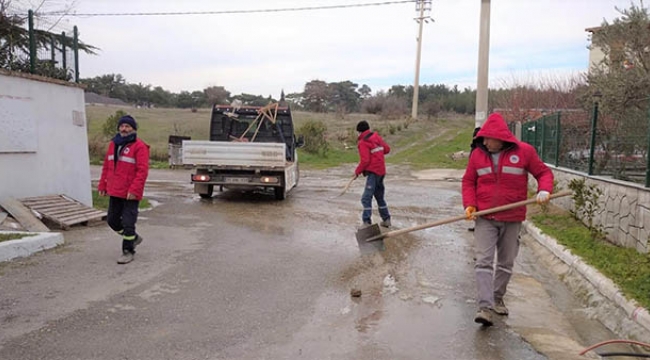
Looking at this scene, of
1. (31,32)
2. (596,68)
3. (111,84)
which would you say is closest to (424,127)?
(596,68)

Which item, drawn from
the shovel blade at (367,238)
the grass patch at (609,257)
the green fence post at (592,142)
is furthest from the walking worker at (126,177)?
the green fence post at (592,142)

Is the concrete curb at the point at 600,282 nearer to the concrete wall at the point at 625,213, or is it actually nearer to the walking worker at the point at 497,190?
the concrete wall at the point at 625,213

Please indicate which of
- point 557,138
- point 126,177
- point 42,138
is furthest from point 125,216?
point 557,138

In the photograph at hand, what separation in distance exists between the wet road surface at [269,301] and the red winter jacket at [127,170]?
35.8 inches

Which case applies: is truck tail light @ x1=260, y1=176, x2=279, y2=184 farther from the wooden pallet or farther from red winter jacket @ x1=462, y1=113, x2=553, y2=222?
red winter jacket @ x1=462, y1=113, x2=553, y2=222

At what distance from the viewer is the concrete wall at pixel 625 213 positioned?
6.17 meters

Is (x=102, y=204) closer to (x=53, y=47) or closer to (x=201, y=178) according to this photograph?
(x=201, y=178)

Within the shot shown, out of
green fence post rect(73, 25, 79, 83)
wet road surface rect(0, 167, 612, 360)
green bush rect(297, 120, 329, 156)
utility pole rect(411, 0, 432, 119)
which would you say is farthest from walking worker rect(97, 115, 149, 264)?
utility pole rect(411, 0, 432, 119)

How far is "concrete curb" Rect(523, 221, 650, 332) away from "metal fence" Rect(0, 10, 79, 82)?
8.91 metres

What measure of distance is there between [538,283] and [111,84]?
8387cm

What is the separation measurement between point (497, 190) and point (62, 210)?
23.6 ft

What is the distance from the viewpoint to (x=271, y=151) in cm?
1191

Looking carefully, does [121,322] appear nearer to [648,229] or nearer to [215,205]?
[648,229]

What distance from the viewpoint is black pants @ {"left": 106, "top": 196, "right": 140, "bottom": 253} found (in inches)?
257
